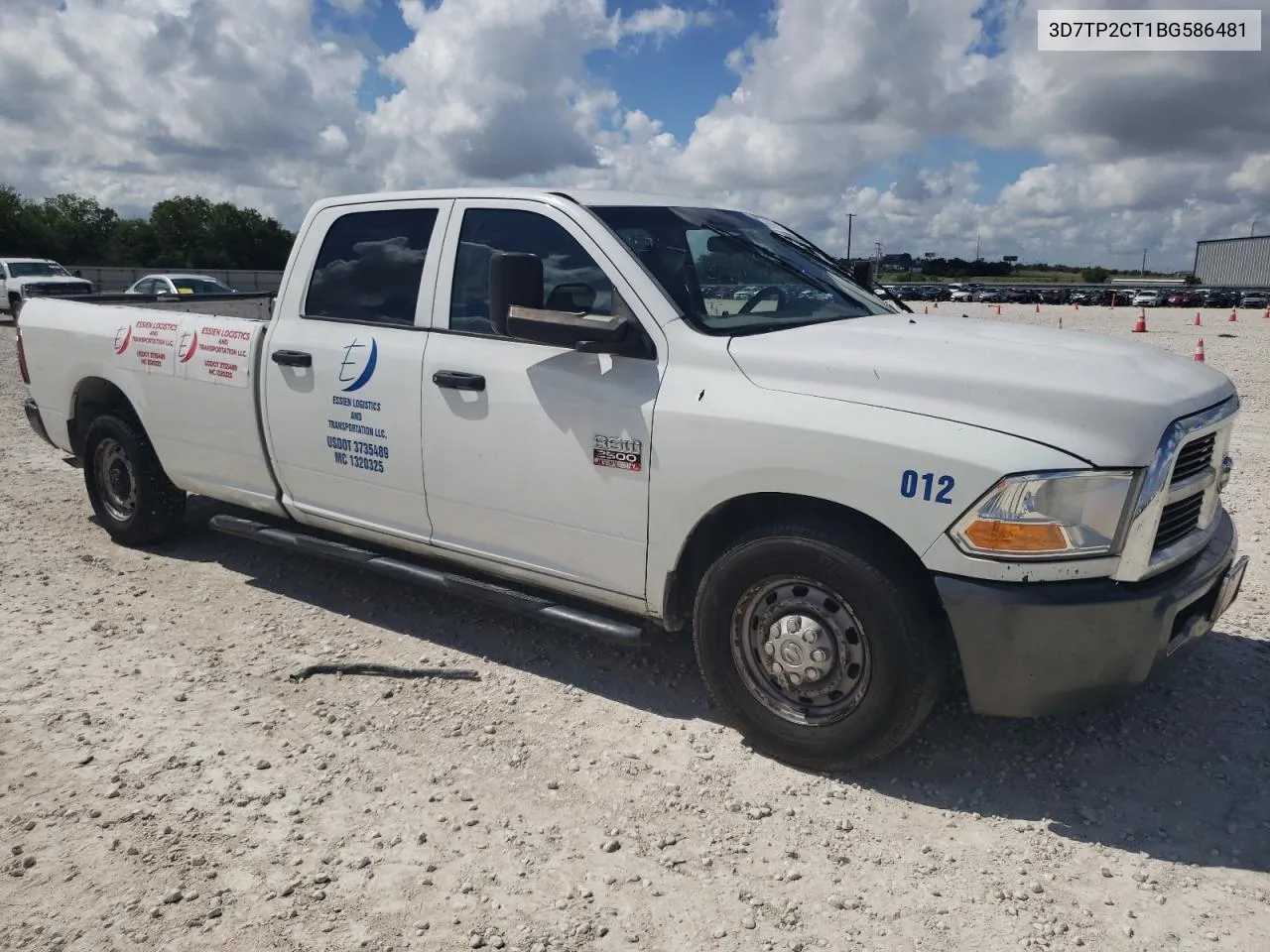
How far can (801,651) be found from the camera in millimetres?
3332

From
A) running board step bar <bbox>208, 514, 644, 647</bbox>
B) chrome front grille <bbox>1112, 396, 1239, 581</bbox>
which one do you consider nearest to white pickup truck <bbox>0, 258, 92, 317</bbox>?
running board step bar <bbox>208, 514, 644, 647</bbox>

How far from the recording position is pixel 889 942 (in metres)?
2.62

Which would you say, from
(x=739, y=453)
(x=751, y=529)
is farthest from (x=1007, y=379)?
(x=751, y=529)

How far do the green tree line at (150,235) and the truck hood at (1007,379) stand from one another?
61.4m

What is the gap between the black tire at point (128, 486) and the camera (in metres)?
5.69

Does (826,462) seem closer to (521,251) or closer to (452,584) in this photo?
(521,251)

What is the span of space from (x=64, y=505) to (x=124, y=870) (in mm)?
4854

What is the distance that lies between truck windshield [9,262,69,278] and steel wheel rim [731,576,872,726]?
27.9m

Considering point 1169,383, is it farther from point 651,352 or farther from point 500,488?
point 500,488

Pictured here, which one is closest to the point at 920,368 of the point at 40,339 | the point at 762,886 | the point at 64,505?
the point at 762,886

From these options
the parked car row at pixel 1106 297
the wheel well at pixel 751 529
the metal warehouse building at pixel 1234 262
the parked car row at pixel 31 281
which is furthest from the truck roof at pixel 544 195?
the metal warehouse building at pixel 1234 262

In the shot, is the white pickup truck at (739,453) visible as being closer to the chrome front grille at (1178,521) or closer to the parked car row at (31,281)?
the chrome front grille at (1178,521)

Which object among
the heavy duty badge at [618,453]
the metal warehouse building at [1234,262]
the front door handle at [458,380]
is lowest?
the heavy duty badge at [618,453]

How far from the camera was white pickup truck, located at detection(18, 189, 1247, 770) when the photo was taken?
294 centimetres
